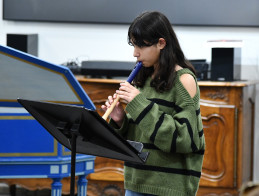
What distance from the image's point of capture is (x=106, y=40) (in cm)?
457

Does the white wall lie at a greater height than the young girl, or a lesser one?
greater

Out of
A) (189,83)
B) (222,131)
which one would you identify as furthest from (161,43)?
(222,131)

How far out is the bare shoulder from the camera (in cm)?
177

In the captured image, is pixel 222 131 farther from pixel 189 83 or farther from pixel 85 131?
pixel 85 131

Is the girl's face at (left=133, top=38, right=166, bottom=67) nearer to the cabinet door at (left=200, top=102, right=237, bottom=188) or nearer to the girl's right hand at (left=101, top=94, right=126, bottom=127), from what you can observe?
the girl's right hand at (left=101, top=94, right=126, bottom=127)

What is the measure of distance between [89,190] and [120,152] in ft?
8.16

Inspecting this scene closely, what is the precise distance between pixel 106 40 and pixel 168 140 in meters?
2.93

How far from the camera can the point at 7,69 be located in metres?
2.78

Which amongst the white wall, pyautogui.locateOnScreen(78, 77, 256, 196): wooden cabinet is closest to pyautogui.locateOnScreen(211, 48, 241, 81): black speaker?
pyautogui.locateOnScreen(78, 77, 256, 196): wooden cabinet

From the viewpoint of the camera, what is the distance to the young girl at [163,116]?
67.7 inches

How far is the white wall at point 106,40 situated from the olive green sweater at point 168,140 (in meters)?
2.61

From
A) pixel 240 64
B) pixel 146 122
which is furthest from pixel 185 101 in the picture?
pixel 240 64

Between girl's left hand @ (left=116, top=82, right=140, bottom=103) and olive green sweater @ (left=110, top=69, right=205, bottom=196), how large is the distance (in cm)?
1

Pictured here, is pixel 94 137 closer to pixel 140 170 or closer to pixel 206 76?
pixel 140 170
